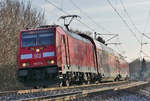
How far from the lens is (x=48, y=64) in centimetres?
1600

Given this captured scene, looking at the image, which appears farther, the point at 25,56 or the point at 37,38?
the point at 37,38

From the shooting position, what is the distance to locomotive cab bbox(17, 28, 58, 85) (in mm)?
15979

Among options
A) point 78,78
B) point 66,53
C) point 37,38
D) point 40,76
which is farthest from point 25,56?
point 78,78

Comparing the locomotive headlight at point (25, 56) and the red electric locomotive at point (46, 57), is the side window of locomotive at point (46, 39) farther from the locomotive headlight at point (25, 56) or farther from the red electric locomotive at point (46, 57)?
the locomotive headlight at point (25, 56)

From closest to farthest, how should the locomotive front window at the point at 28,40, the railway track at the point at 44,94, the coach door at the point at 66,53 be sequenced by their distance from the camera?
the railway track at the point at 44,94
the locomotive front window at the point at 28,40
the coach door at the point at 66,53

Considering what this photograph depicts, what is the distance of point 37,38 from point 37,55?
40.8 inches

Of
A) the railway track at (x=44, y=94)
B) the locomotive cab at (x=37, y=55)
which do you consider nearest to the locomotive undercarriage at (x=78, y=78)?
the locomotive cab at (x=37, y=55)

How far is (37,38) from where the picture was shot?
1661 centimetres

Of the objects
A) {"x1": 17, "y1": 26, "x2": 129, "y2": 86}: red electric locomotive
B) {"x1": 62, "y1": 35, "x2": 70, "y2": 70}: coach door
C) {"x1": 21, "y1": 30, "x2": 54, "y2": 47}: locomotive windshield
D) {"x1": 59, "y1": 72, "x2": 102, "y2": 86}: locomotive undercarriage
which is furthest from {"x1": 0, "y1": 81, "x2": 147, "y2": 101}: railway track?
{"x1": 21, "y1": 30, "x2": 54, "y2": 47}: locomotive windshield

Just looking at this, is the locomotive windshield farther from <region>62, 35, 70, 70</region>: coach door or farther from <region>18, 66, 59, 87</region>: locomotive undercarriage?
<region>18, 66, 59, 87</region>: locomotive undercarriage

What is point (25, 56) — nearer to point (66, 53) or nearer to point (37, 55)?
point (37, 55)

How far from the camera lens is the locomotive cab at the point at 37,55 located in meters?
16.0

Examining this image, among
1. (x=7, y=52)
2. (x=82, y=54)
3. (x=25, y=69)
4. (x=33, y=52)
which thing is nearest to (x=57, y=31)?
(x=33, y=52)

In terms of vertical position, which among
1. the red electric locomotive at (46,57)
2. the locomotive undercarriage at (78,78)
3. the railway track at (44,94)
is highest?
the red electric locomotive at (46,57)
